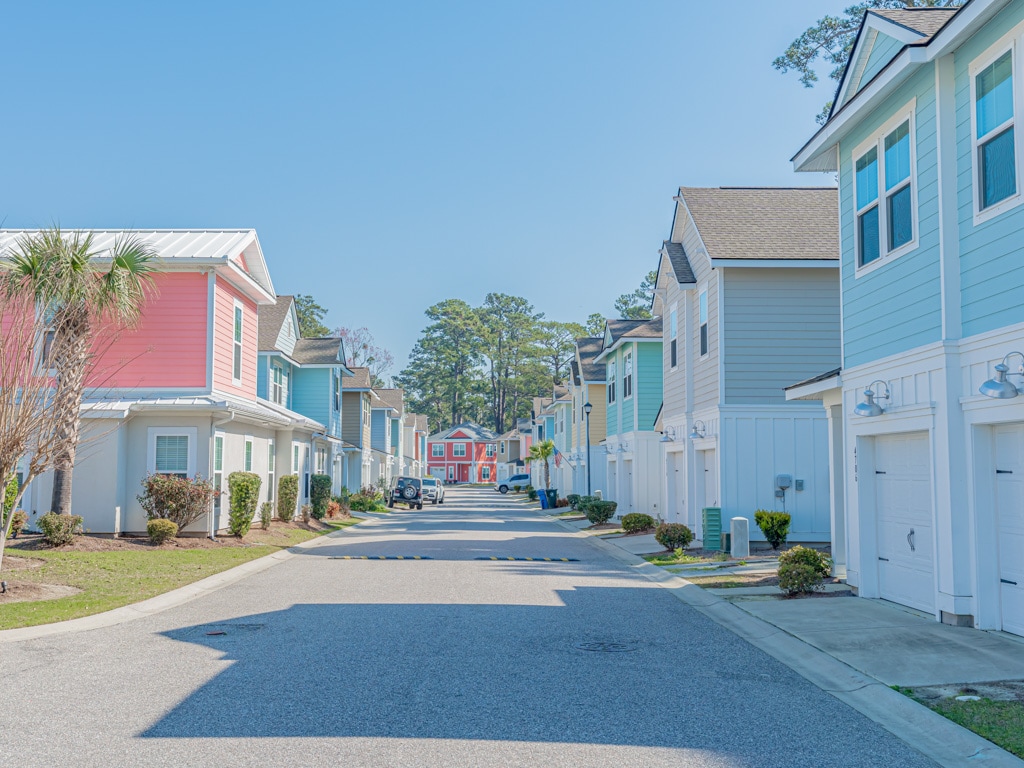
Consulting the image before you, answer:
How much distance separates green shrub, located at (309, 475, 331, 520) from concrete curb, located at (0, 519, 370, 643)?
34.6ft

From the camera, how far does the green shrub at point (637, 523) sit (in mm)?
25781

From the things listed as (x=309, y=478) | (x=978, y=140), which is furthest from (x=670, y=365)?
(x=978, y=140)

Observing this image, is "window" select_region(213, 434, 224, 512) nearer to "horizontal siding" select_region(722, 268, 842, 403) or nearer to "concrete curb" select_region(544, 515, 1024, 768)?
"horizontal siding" select_region(722, 268, 842, 403)

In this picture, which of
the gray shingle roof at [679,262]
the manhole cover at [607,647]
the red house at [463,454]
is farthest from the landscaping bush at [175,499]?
the red house at [463,454]

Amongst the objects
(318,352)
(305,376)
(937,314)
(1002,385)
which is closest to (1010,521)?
(1002,385)

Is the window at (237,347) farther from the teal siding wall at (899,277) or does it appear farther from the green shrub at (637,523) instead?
the teal siding wall at (899,277)

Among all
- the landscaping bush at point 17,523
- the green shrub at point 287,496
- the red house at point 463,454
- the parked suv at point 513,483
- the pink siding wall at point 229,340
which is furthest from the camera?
the red house at point 463,454

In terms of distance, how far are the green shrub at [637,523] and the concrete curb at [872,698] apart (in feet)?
42.6

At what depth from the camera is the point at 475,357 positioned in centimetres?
11475

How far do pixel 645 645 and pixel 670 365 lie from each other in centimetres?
1611

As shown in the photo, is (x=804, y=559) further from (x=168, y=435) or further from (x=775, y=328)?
(x=168, y=435)

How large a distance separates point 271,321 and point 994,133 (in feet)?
97.6

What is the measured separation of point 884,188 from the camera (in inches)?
479

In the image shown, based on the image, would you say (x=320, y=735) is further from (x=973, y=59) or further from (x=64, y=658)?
(x=973, y=59)
